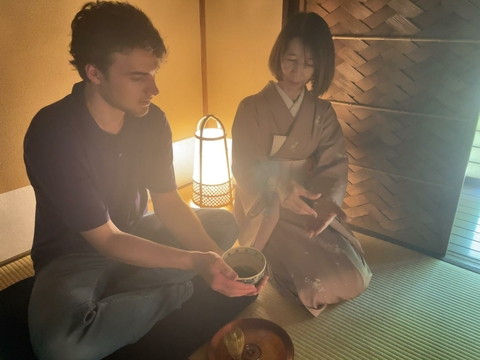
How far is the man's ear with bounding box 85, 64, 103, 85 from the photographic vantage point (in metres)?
1.29

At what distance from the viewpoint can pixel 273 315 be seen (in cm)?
174

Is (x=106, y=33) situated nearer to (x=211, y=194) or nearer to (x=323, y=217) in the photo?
(x=323, y=217)

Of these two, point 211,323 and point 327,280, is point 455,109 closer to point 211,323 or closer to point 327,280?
point 327,280

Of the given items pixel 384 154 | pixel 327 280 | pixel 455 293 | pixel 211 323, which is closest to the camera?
pixel 211 323

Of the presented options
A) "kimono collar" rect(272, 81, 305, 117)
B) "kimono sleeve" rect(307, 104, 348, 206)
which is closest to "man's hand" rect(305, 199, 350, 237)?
"kimono sleeve" rect(307, 104, 348, 206)

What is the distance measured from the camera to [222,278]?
4.11ft

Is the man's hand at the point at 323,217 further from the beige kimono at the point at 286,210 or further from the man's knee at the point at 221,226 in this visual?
the man's knee at the point at 221,226

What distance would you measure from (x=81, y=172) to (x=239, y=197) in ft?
2.67

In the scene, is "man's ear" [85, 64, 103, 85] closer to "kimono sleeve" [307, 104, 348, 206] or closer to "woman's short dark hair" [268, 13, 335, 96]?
"woman's short dark hair" [268, 13, 335, 96]

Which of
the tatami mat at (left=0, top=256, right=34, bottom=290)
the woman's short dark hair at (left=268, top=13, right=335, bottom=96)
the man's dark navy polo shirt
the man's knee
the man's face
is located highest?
the woman's short dark hair at (left=268, top=13, right=335, bottom=96)

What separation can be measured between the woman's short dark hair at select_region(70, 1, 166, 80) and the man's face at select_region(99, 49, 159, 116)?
0.07ft

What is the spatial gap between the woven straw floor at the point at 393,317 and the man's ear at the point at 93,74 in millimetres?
1075

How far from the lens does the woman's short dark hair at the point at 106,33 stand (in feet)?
4.08

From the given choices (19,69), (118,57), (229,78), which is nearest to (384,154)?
(229,78)
